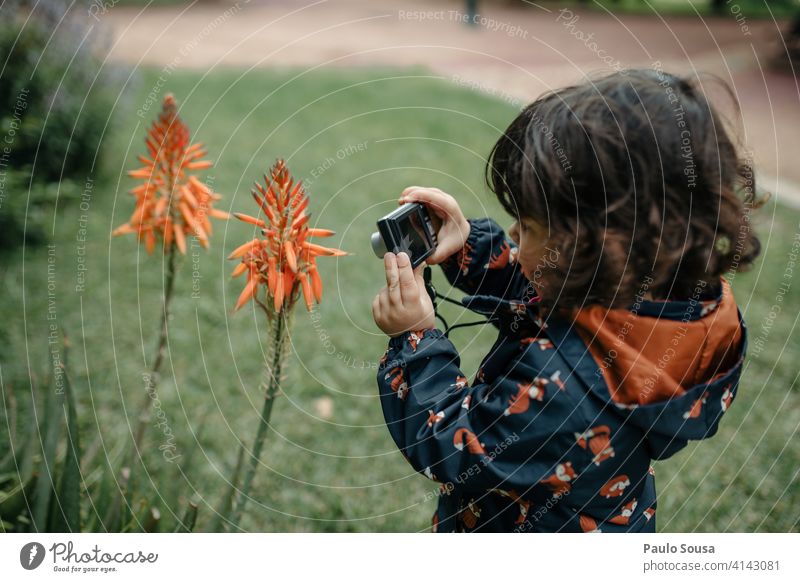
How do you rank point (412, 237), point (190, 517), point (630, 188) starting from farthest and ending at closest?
point (190, 517) → point (412, 237) → point (630, 188)

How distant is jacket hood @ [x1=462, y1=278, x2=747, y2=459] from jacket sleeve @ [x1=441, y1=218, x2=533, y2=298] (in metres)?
0.33

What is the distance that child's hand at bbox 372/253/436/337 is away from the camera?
121 centimetres

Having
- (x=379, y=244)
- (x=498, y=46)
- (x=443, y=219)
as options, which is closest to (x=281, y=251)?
(x=379, y=244)

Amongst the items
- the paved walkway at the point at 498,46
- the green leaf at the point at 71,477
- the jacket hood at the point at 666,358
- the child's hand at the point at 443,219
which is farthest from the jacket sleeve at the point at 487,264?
the paved walkway at the point at 498,46

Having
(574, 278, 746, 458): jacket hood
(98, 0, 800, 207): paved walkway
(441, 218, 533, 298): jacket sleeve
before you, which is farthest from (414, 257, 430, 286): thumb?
(98, 0, 800, 207): paved walkway

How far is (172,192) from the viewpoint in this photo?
1.55 m

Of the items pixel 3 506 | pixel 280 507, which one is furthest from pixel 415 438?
pixel 280 507

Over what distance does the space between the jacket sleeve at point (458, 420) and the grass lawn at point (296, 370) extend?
449 mm

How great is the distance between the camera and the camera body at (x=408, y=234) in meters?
1.21

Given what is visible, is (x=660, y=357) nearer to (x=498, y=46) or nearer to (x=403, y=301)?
(x=403, y=301)

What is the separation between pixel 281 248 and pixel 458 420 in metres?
0.43

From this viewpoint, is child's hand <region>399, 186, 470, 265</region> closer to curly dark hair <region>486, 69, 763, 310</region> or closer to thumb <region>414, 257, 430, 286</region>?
thumb <region>414, 257, 430, 286</region>

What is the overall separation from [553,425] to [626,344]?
18 centimetres
